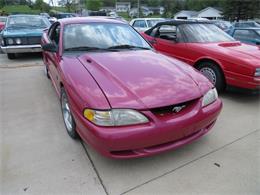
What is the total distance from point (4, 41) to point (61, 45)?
16.3 ft

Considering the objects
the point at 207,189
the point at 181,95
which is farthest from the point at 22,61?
the point at 207,189

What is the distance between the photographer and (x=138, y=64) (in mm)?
2898

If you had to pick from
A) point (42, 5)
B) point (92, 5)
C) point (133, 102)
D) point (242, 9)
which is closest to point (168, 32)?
point (133, 102)

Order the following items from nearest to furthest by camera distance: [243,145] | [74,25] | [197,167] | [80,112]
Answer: [80,112], [197,167], [243,145], [74,25]

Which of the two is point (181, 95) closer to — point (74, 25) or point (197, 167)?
point (197, 167)

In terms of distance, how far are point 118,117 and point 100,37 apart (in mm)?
1818

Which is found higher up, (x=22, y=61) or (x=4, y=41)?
(x=4, y=41)

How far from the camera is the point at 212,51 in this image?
4488 millimetres

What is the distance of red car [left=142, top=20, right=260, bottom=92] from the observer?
403 cm

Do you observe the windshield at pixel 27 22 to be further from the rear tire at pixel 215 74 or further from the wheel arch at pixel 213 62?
the rear tire at pixel 215 74

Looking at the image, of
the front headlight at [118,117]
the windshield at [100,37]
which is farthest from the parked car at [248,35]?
the front headlight at [118,117]

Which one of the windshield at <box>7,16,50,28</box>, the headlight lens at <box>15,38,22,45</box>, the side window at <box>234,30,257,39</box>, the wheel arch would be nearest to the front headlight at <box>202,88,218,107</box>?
the wheel arch

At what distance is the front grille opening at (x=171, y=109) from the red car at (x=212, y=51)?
7.17 feet

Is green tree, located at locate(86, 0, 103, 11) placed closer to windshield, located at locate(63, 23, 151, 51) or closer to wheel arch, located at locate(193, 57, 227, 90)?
wheel arch, located at locate(193, 57, 227, 90)
